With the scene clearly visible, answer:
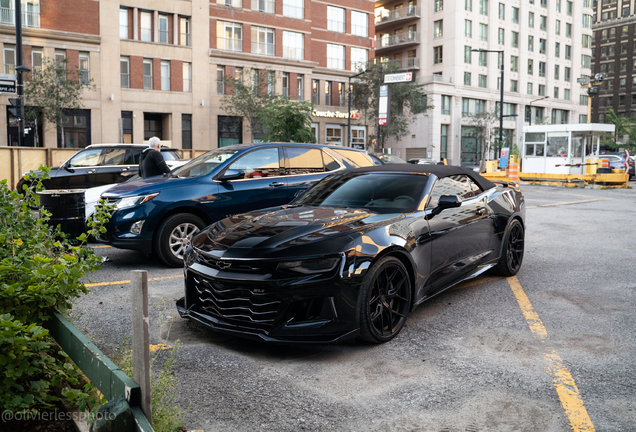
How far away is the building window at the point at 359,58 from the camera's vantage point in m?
52.4

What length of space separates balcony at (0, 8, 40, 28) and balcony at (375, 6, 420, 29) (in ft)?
130

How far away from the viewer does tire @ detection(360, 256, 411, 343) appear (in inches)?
168

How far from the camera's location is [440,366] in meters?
4.05

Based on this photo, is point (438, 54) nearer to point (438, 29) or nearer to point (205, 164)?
point (438, 29)

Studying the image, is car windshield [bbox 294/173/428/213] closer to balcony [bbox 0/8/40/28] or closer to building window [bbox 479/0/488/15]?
balcony [bbox 0/8/40/28]

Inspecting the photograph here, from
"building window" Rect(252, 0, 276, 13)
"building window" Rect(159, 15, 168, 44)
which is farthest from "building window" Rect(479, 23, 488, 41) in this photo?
"building window" Rect(159, 15, 168, 44)

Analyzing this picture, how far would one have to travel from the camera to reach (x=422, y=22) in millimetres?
62375

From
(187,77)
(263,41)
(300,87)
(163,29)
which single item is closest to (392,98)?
(300,87)

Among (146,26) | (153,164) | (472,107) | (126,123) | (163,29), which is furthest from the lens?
(472,107)

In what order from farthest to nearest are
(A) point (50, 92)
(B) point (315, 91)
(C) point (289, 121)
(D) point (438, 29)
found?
(D) point (438, 29) → (B) point (315, 91) → (A) point (50, 92) → (C) point (289, 121)

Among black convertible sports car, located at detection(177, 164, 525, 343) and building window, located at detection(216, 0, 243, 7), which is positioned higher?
building window, located at detection(216, 0, 243, 7)

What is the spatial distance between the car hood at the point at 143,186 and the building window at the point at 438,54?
57764 millimetres

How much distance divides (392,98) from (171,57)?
21516 mm

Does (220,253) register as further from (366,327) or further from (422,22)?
(422,22)
